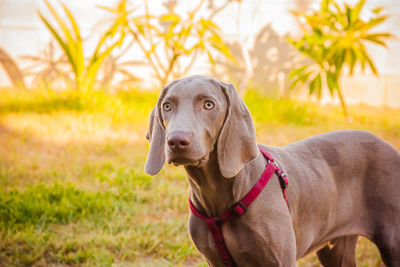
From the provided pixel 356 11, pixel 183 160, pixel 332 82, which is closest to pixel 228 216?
pixel 183 160

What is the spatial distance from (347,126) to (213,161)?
17.8 ft

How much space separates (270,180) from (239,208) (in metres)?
0.24

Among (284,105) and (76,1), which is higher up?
(76,1)

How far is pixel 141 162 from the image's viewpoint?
5.03 metres

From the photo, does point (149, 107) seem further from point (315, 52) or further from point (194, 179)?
point (194, 179)

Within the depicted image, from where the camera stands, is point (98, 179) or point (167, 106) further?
point (98, 179)

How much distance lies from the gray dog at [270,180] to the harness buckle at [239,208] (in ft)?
0.07

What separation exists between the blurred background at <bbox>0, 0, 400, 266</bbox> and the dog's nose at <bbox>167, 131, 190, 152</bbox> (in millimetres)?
1580

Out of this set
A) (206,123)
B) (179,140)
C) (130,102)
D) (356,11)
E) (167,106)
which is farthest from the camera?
(130,102)

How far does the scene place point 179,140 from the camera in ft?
5.42

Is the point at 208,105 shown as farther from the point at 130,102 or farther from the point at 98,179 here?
the point at 130,102

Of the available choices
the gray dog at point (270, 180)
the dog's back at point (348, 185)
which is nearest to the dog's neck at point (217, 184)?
the gray dog at point (270, 180)

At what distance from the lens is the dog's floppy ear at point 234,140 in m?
1.86

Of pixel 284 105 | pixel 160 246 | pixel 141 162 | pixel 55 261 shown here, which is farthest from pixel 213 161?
pixel 284 105
